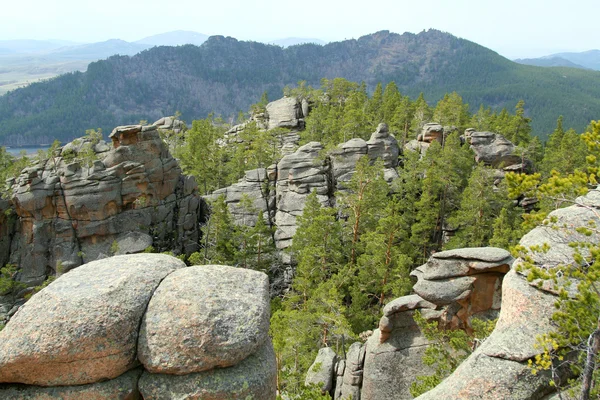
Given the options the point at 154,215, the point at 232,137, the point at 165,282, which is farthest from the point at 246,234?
the point at 232,137

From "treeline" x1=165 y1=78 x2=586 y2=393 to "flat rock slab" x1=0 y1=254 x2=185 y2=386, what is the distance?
12.7m

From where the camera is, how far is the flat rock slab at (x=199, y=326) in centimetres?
895

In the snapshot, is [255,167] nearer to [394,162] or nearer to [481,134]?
[394,162]

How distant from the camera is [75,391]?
8.96 meters

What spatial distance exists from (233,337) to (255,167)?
1818 inches

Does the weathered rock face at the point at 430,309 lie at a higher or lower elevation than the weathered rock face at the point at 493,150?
lower

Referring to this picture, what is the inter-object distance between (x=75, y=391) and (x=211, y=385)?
2848mm

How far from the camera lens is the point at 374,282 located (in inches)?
1313

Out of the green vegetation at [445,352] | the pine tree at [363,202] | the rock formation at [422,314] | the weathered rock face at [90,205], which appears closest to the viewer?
the green vegetation at [445,352]

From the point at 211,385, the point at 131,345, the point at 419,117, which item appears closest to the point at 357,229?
the point at 419,117

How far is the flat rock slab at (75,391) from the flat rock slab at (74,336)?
0.41 feet

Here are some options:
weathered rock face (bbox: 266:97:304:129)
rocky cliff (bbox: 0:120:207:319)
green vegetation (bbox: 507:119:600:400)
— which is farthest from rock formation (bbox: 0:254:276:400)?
weathered rock face (bbox: 266:97:304:129)

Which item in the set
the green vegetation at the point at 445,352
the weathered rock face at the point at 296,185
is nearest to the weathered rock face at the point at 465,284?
the green vegetation at the point at 445,352

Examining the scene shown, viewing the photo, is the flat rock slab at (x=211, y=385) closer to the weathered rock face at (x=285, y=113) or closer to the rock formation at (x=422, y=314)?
the rock formation at (x=422, y=314)
